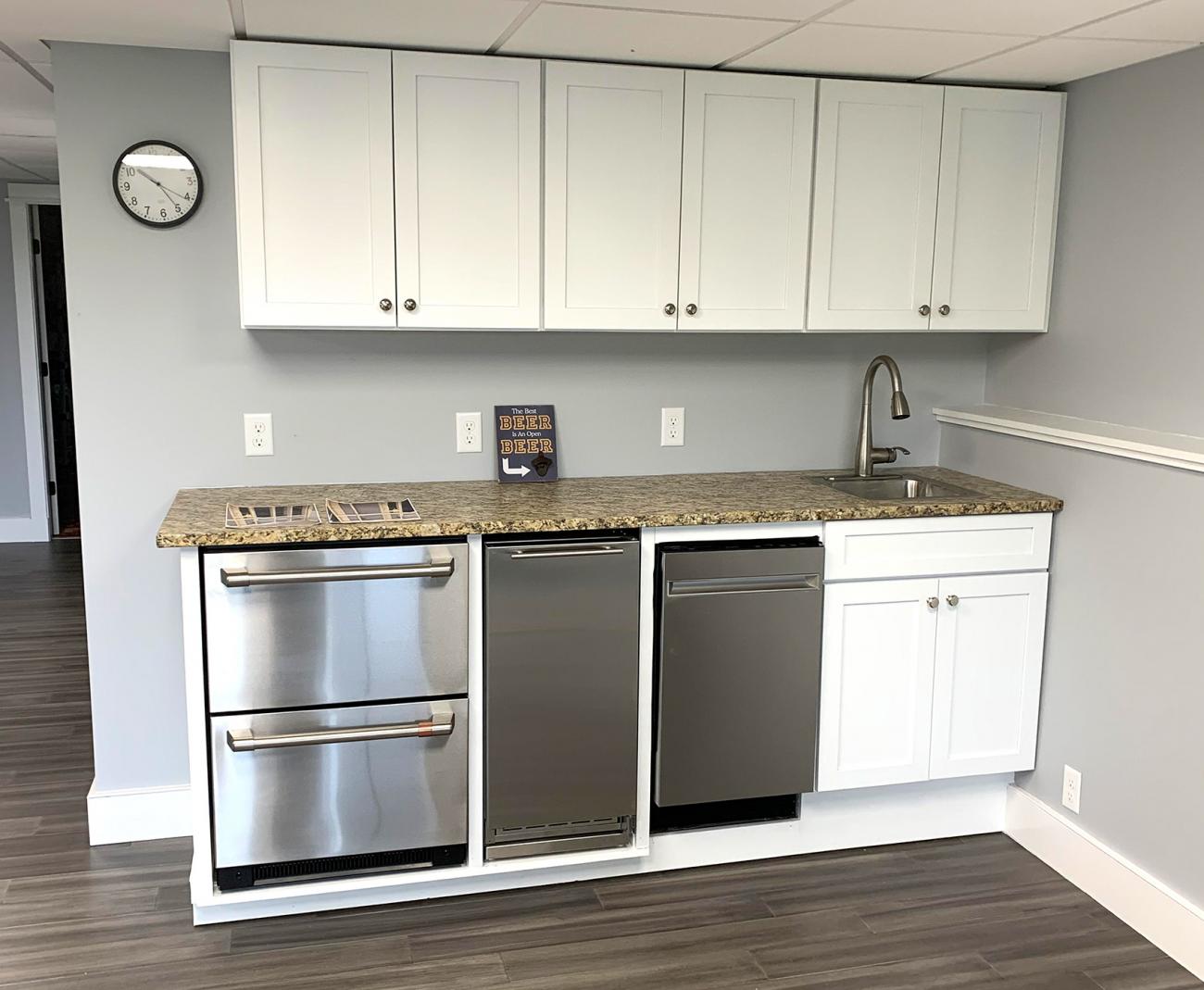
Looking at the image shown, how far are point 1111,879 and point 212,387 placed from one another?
270 cm

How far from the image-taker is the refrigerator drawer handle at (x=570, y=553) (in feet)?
8.75

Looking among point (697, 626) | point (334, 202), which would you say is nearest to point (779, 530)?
point (697, 626)

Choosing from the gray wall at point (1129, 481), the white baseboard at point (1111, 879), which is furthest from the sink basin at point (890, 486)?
the white baseboard at point (1111, 879)

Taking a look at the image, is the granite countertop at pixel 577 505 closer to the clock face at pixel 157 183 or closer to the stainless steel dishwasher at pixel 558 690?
the stainless steel dishwasher at pixel 558 690

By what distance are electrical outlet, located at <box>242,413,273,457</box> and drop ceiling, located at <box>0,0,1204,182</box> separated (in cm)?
95

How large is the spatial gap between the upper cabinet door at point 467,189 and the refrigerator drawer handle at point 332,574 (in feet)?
2.21

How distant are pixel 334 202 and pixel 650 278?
2.74ft

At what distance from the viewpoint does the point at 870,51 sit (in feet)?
9.11

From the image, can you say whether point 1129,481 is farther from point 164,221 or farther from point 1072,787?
point 164,221

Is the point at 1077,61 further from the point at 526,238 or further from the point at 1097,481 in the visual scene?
the point at 526,238

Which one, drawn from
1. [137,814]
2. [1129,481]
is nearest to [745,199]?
[1129,481]

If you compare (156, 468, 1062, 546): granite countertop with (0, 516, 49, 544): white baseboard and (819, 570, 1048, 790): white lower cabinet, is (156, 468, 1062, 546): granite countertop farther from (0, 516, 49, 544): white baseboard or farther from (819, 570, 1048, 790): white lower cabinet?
(0, 516, 49, 544): white baseboard

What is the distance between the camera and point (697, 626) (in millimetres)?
2803

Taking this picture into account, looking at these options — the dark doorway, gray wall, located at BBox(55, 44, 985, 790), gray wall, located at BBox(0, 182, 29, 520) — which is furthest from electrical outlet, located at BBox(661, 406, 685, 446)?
the dark doorway
